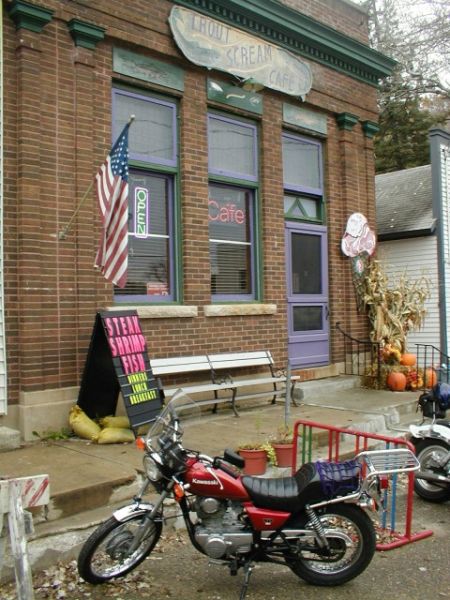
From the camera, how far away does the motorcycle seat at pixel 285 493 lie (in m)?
3.91

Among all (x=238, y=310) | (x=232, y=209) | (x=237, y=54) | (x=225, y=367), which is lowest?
(x=225, y=367)

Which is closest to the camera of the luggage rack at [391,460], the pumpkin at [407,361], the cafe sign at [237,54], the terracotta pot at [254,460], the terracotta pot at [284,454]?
the luggage rack at [391,460]

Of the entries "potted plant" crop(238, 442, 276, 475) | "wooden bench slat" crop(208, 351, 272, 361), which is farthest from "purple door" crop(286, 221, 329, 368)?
"potted plant" crop(238, 442, 276, 475)

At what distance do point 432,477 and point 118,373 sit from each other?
3.27m

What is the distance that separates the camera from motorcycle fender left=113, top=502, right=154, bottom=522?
3.89m

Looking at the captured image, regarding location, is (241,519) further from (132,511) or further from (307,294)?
(307,294)

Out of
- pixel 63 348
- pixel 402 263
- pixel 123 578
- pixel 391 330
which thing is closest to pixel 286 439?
pixel 123 578

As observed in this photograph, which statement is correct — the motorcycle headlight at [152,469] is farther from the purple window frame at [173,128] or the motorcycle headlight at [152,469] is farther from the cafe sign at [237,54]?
the cafe sign at [237,54]

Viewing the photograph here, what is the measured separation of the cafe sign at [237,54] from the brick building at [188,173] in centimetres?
2

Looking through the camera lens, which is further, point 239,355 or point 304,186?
point 304,186

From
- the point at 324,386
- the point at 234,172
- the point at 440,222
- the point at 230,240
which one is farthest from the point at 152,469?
the point at 440,222

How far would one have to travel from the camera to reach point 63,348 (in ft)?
23.0

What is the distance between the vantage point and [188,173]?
8.42 metres

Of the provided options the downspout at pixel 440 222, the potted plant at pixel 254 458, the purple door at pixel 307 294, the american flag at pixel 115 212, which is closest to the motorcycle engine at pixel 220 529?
the potted plant at pixel 254 458
